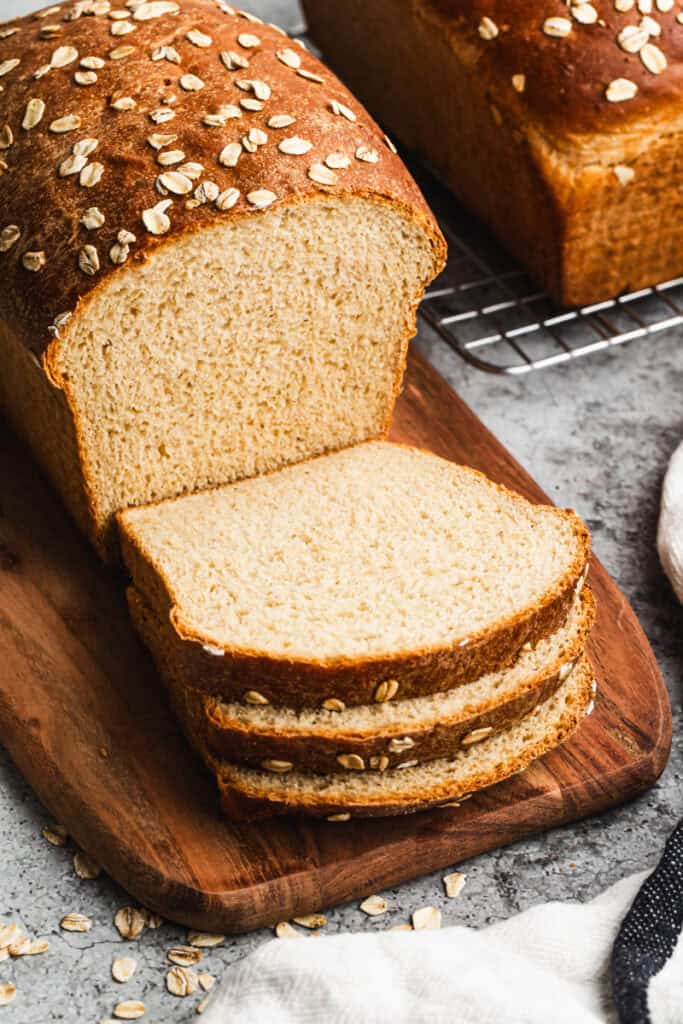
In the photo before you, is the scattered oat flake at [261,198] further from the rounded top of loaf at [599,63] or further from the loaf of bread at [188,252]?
the rounded top of loaf at [599,63]

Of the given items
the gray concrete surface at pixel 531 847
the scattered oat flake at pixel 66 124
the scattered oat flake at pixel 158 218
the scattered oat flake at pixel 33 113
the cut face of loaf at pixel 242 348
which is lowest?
the gray concrete surface at pixel 531 847

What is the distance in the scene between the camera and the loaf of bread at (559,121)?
10.7 feet

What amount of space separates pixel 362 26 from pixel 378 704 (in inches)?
99.3

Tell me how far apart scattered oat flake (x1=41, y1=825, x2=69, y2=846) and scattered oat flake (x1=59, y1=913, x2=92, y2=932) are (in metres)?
0.17

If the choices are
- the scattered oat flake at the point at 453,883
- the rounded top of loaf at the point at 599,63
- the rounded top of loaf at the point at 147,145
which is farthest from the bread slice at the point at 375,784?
the rounded top of loaf at the point at 599,63

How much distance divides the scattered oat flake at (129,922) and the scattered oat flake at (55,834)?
19 centimetres

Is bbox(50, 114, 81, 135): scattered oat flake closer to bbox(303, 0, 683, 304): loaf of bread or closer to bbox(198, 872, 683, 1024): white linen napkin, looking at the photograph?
bbox(303, 0, 683, 304): loaf of bread

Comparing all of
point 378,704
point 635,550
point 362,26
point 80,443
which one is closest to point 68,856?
point 378,704

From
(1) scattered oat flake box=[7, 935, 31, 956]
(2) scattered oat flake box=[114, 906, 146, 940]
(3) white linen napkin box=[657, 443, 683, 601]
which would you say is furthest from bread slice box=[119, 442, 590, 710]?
(1) scattered oat flake box=[7, 935, 31, 956]

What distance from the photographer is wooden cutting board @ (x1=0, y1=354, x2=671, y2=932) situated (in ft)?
7.54

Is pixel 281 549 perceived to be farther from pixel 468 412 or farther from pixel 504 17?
pixel 504 17

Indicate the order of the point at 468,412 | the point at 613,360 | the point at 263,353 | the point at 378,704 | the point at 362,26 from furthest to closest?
the point at 362,26, the point at 613,360, the point at 468,412, the point at 263,353, the point at 378,704

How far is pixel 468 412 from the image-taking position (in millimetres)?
3277

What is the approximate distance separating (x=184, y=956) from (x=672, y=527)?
1378 millimetres
